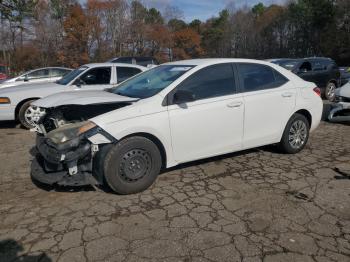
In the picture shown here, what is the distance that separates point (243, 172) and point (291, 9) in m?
47.9

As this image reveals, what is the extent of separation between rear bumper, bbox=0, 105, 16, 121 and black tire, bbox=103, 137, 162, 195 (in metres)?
5.09

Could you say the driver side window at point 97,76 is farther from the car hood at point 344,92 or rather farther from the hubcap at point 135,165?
the car hood at point 344,92

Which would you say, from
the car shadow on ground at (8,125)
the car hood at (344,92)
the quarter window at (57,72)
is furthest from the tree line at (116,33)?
the car hood at (344,92)

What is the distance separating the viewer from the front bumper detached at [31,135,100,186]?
384 cm

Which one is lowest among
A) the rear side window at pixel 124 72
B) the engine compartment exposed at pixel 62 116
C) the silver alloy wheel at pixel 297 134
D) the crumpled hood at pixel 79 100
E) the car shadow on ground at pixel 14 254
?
the car shadow on ground at pixel 14 254

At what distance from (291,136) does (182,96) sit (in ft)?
7.69

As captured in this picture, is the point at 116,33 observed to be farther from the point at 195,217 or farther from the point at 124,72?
the point at 195,217

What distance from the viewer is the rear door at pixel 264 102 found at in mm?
5000

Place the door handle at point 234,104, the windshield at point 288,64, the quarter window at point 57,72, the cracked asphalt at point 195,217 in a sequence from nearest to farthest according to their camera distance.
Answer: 1. the cracked asphalt at point 195,217
2. the door handle at point 234,104
3. the windshield at point 288,64
4. the quarter window at point 57,72

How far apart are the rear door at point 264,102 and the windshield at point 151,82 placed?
3.31ft

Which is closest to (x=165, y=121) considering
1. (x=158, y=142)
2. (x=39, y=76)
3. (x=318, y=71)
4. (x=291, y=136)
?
(x=158, y=142)

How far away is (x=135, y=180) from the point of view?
415 cm

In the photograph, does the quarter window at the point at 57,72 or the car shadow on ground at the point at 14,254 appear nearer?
the car shadow on ground at the point at 14,254

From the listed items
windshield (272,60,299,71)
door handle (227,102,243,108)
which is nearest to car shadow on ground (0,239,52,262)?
door handle (227,102,243,108)
